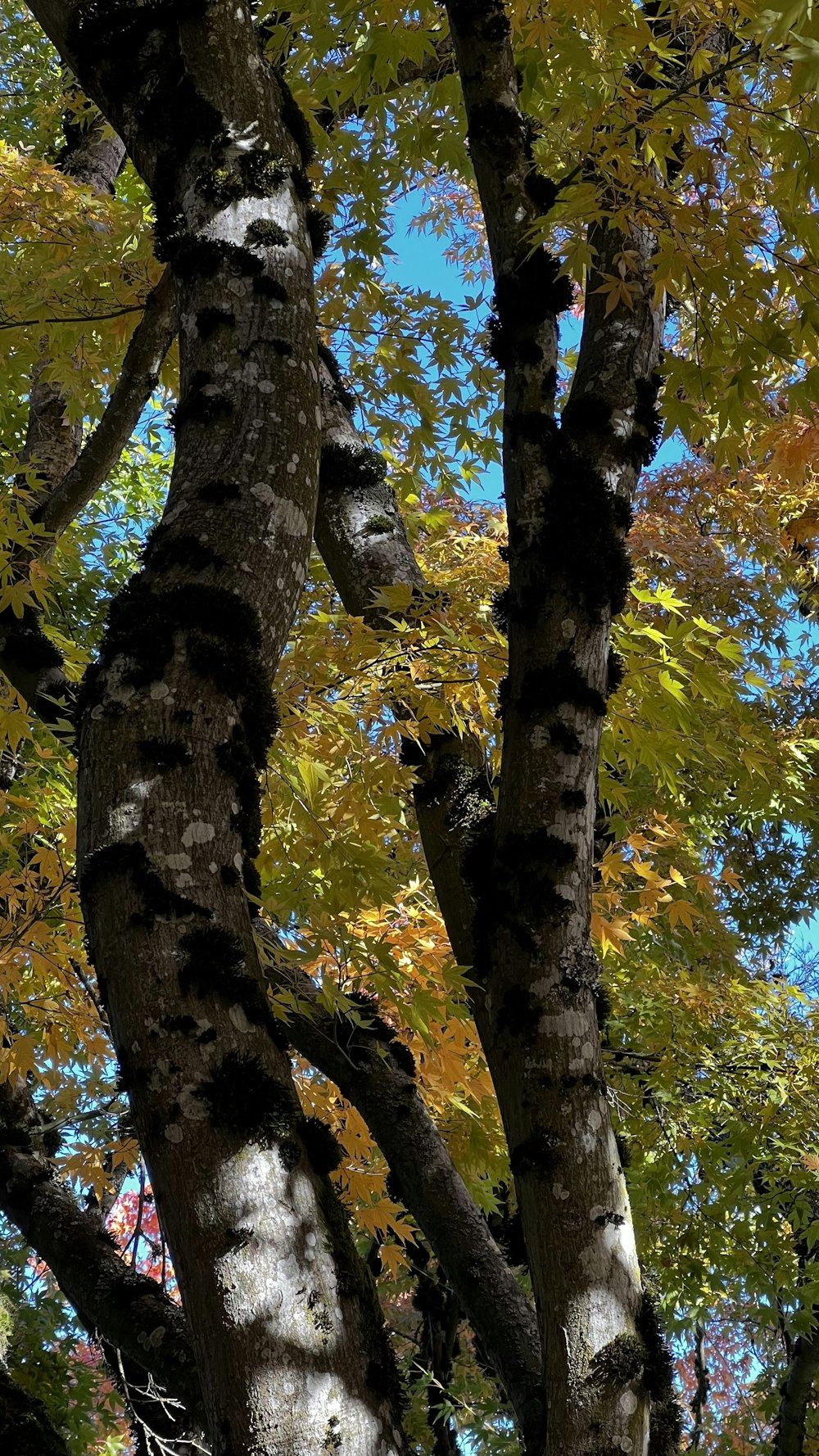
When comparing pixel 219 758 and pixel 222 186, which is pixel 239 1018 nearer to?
pixel 219 758

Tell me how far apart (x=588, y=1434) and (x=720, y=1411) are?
14676 millimetres

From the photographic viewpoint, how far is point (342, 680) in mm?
3432

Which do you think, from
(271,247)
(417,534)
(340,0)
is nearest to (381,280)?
(417,534)

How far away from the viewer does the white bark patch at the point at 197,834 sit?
1.74m

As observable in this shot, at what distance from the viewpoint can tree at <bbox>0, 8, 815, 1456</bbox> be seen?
1.60 metres

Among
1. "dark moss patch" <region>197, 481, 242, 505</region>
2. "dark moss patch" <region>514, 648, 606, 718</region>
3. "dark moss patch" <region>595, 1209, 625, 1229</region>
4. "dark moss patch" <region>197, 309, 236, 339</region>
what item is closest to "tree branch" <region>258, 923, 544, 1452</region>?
"dark moss patch" <region>595, 1209, 625, 1229</region>

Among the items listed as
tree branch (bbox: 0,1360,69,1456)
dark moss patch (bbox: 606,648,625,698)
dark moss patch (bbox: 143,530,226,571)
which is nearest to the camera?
dark moss patch (bbox: 143,530,226,571)

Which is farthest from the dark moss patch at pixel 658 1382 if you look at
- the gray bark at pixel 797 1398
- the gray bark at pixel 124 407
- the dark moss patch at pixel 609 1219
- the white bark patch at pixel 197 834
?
the gray bark at pixel 797 1398

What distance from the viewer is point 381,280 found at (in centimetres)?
594

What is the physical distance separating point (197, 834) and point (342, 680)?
1.71 metres

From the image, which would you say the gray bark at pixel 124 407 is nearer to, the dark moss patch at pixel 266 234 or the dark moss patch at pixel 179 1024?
the dark moss patch at pixel 266 234

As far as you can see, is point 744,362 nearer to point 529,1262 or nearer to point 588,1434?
point 529,1262

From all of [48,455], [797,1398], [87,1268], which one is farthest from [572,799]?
[797,1398]

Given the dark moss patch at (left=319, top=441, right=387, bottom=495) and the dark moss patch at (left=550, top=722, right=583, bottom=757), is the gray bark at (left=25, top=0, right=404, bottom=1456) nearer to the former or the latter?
the dark moss patch at (left=550, top=722, right=583, bottom=757)
